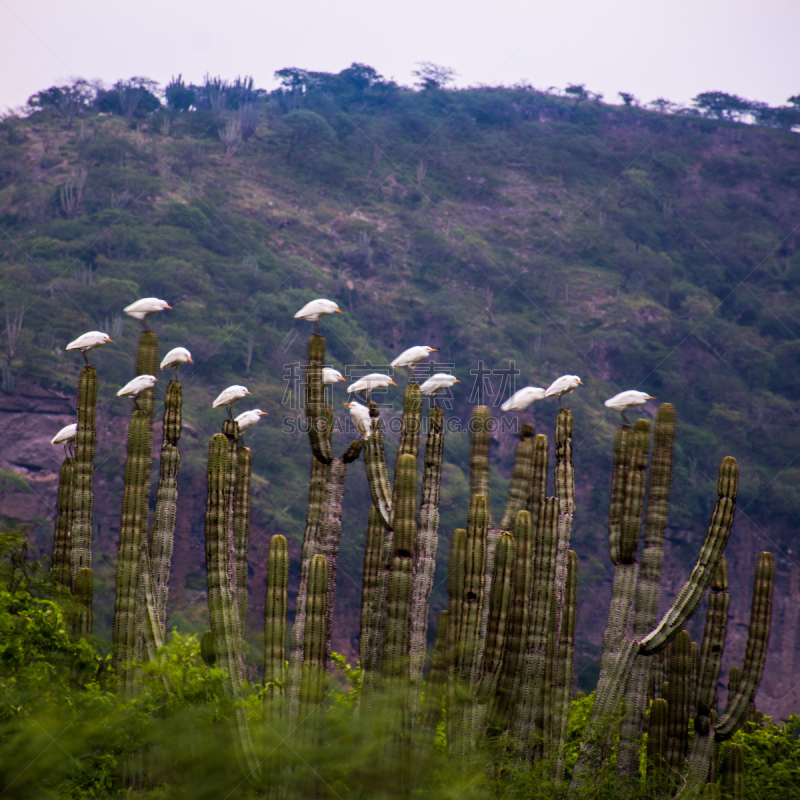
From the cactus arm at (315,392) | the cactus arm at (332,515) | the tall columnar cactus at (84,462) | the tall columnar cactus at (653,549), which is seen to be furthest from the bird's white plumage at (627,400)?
the tall columnar cactus at (84,462)

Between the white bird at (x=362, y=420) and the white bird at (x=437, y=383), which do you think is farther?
the white bird at (x=437, y=383)

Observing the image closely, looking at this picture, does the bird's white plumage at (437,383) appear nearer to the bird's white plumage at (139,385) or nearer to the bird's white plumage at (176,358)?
the bird's white plumage at (176,358)

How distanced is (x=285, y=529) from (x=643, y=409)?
18.5 meters

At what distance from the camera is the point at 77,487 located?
8.59 meters

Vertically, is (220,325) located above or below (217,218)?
below

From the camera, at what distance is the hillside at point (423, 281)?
32.0m

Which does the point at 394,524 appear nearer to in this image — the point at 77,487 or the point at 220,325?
the point at 77,487

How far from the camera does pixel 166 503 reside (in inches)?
337

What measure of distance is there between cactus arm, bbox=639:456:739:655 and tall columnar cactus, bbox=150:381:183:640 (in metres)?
4.62

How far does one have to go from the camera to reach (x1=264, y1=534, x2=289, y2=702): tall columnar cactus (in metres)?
7.51

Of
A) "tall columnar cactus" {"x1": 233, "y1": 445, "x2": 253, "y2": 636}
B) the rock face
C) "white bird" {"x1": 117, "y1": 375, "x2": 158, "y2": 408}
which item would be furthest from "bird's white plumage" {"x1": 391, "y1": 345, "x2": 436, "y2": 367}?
the rock face

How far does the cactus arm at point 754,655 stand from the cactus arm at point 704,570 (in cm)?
145

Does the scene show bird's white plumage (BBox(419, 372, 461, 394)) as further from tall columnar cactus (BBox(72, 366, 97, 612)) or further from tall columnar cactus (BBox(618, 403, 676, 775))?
tall columnar cactus (BBox(72, 366, 97, 612))

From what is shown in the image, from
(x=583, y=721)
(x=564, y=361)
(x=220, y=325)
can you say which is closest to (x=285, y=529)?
(x=220, y=325)
